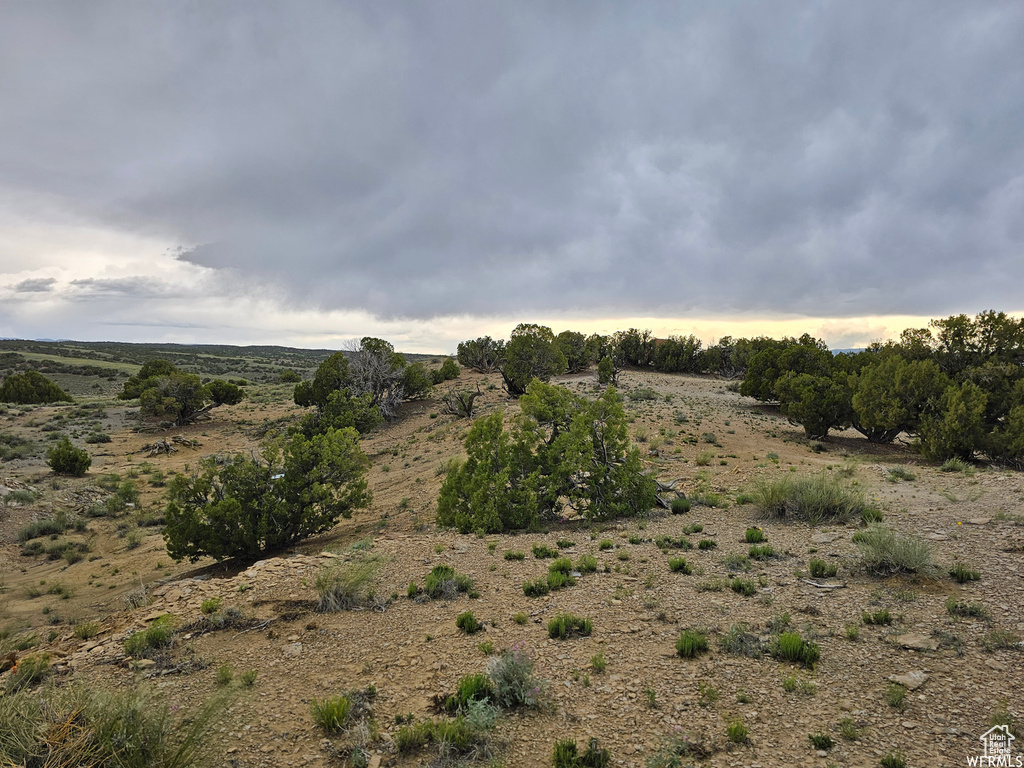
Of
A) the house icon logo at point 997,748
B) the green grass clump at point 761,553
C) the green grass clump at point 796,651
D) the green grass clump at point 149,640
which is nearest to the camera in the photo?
the house icon logo at point 997,748

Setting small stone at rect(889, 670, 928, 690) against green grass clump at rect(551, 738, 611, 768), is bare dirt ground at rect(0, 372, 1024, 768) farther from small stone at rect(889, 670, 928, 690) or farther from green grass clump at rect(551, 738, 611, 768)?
green grass clump at rect(551, 738, 611, 768)

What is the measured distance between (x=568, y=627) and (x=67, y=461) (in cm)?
2563

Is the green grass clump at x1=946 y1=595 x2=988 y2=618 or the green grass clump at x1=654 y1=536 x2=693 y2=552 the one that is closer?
the green grass clump at x1=946 y1=595 x2=988 y2=618

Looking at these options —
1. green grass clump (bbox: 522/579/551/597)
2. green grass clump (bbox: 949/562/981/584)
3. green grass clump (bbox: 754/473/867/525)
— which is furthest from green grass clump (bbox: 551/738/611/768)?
green grass clump (bbox: 754/473/867/525)

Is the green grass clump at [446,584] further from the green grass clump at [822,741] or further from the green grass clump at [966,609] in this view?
the green grass clump at [966,609]

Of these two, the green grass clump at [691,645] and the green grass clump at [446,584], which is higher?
the green grass clump at [691,645]

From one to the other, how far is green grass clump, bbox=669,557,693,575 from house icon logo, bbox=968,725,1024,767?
4.20 metres

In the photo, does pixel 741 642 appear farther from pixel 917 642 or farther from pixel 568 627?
pixel 568 627

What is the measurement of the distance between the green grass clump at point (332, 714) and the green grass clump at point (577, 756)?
2027 millimetres

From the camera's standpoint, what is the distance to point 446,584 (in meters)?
7.60

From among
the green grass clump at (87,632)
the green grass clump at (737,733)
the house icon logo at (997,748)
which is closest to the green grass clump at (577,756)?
the green grass clump at (737,733)

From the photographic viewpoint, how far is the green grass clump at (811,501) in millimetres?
10180

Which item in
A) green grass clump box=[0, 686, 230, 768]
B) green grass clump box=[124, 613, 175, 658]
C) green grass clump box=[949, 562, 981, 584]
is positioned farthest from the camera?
green grass clump box=[949, 562, 981, 584]

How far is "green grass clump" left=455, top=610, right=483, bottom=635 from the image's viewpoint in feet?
20.7
